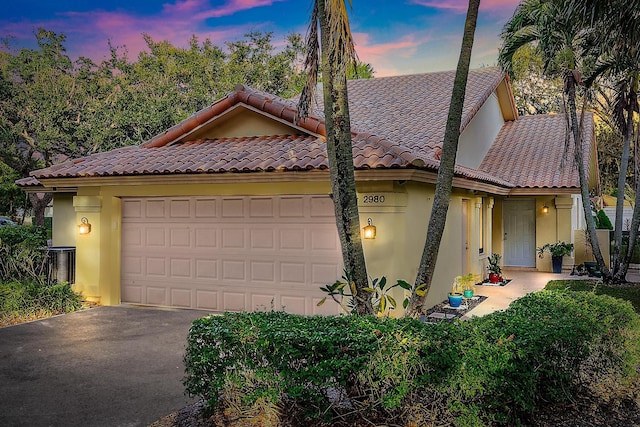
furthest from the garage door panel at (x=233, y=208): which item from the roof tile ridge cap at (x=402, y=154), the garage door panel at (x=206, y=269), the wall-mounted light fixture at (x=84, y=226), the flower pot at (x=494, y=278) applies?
the flower pot at (x=494, y=278)

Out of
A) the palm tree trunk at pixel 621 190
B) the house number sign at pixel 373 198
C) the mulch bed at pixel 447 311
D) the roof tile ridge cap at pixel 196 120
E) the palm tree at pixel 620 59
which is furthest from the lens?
the palm tree trunk at pixel 621 190

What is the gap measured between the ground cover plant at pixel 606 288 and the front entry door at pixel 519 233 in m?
3.99

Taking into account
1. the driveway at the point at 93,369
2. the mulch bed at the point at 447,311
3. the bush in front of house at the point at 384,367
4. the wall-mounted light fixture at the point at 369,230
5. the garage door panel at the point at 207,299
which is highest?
the wall-mounted light fixture at the point at 369,230

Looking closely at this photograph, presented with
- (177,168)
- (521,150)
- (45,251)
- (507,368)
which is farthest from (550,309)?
(521,150)

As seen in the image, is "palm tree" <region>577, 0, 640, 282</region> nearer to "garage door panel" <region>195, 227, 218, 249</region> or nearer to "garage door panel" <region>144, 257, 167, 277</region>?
"garage door panel" <region>195, 227, 218, 249</region>

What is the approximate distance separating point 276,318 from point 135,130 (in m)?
→ 24.7

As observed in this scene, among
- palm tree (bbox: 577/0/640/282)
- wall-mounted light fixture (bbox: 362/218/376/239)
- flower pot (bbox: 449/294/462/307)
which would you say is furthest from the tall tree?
palm tree (bbox: 577/0/640/282)

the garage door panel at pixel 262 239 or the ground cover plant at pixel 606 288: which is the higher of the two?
the garage door panel at pixel 262 239

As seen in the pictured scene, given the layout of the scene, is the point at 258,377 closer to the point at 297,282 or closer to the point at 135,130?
the point at 297,282

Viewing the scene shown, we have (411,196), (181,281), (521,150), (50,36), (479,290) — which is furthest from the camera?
(50,36)

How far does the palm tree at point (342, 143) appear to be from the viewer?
580 centimetres

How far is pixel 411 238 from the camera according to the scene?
9.60 meters

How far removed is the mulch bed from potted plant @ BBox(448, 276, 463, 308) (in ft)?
0.34

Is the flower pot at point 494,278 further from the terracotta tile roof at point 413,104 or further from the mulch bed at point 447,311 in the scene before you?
the terracotta tile roof at point 413,104
